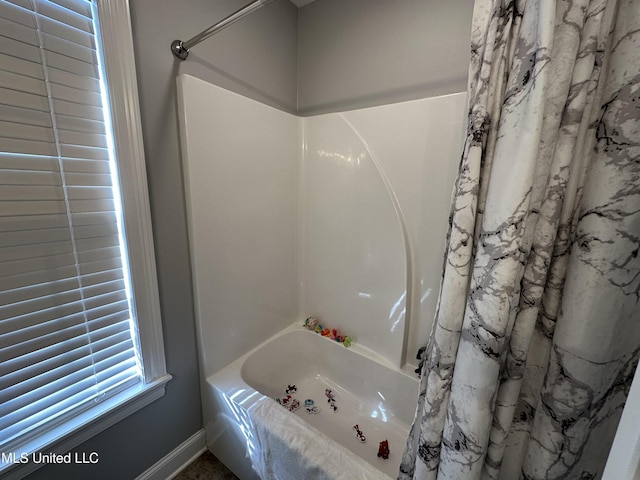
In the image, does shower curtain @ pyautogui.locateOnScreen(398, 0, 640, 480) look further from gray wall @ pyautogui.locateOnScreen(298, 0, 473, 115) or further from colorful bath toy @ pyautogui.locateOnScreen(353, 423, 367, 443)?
colorful bath toy @ pyautogui.locateOnScreen(353, 423, 367, 443)

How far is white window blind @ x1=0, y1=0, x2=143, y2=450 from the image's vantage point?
0.77 m

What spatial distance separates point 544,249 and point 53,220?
151cm

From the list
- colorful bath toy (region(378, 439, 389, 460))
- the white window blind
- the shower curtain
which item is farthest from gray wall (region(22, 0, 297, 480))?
the shower curtain

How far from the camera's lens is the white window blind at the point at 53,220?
0.77 meters

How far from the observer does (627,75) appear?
525 mm

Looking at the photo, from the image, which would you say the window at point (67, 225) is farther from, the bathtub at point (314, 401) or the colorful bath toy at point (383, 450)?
the colorful bath toy at point (383, 450)

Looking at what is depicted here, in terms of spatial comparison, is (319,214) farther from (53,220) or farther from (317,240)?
(53,220)

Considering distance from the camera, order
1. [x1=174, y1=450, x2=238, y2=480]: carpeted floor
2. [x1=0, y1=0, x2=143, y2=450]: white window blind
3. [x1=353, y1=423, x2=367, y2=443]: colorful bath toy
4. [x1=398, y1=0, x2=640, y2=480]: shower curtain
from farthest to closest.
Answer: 1. [x1=353, y1=423, x2=367, y2=443]: colorful bath toy
2. [x1=174, y1=450, x2=238, y2=480]: carpeted floor
3. [x1=0, y1=0, x2=143, y2=450]: white window blind
4. [x1=398, y1=0, x2=640, y2=480]: shower curtain

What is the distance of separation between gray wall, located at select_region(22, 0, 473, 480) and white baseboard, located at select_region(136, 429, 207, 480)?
30 millimetres

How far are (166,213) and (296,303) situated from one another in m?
1.11

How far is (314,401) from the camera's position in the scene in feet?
5.41

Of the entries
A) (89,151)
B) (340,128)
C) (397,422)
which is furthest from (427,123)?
(397,422)

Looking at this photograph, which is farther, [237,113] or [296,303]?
[296,303]

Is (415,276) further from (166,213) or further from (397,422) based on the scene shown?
(166,213)
